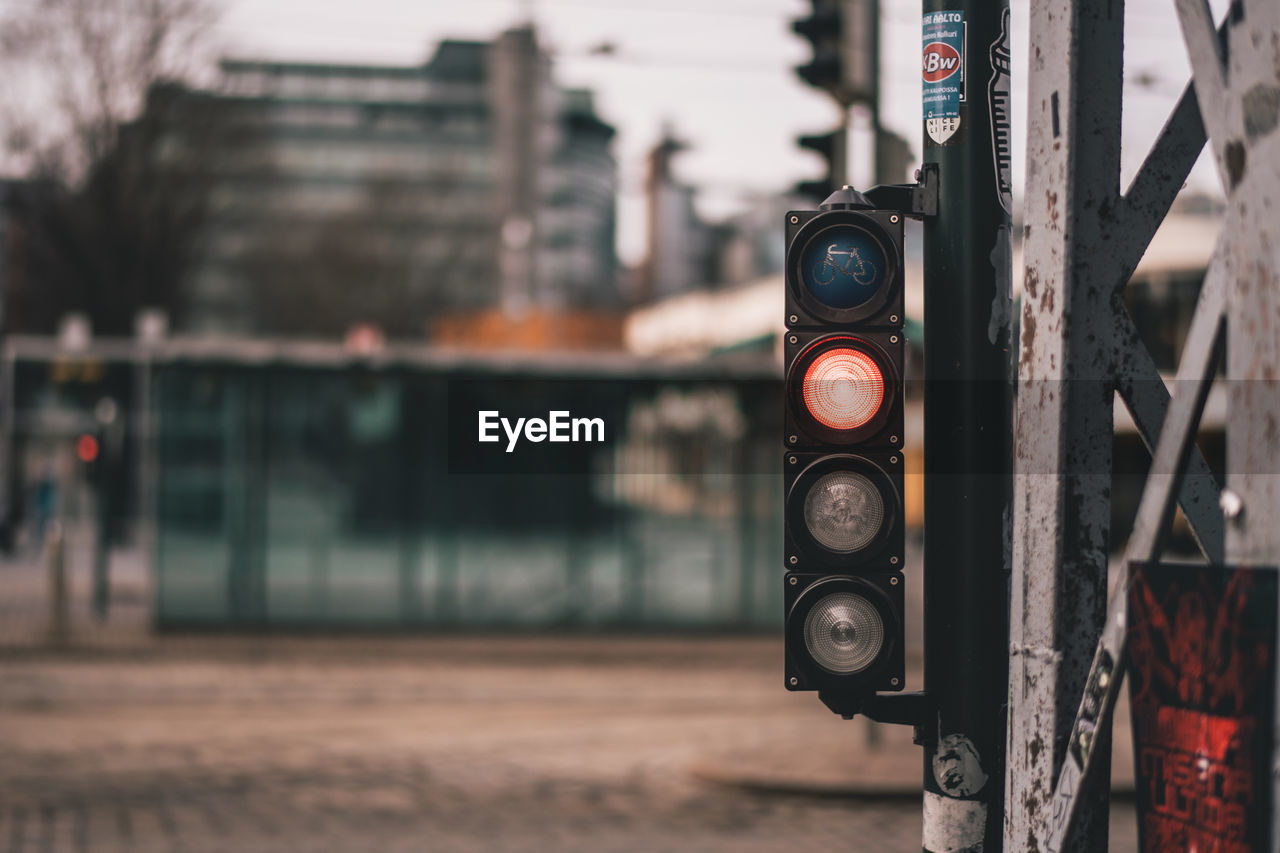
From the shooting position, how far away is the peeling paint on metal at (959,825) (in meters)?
3.65

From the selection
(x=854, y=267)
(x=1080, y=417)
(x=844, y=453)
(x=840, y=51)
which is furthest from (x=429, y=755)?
(x=1080, y=417)

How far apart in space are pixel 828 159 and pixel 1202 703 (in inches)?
267

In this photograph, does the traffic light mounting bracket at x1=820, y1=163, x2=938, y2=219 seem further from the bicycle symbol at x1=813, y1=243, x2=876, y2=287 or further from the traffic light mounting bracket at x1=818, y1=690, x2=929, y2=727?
the traffic light mounting bracket at x1=818, y1=690, x2=929, y2=727

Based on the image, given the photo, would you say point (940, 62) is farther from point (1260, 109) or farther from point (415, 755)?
point (415, 755)

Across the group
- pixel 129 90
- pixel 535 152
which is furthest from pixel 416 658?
pixel 535 152

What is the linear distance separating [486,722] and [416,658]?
4.54 m

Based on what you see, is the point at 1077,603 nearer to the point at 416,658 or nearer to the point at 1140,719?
the point at 1140,719

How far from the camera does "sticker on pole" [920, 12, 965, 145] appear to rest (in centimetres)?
373

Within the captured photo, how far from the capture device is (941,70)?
3.76 m

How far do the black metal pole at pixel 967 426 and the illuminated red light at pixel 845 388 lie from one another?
0.44 feet

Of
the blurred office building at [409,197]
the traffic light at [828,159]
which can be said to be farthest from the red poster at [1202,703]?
the blurred office building at [409,197]

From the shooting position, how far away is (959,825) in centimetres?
366

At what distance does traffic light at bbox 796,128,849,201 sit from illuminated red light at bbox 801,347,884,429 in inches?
212
